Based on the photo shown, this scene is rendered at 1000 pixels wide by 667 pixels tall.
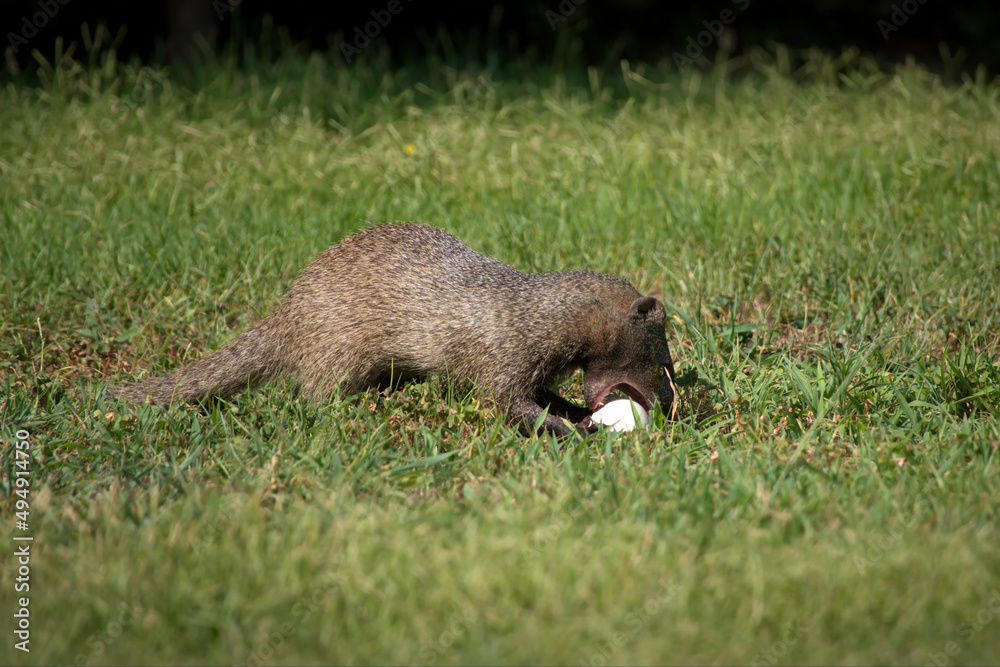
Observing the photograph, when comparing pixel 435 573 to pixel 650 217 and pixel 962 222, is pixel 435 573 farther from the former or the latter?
pixel 962 222

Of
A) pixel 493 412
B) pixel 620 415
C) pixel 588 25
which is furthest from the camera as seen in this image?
pixel 588 25

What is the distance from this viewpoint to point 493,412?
11.2 feet

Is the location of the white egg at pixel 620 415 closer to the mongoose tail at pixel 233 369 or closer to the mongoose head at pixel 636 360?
the mongoose head at pixel 636 360

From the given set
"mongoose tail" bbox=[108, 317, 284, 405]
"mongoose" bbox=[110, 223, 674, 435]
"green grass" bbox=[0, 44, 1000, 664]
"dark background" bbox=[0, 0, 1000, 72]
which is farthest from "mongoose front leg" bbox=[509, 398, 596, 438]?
"dark background" bbox=[0, 0, 1000, 72]

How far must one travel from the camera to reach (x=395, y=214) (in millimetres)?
5070

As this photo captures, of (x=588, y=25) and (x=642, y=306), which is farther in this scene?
(x=588, y=25)

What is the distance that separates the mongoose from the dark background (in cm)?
413

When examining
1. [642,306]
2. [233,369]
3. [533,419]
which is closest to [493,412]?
[533,419]

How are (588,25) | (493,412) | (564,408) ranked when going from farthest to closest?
1. (588,25)
2. (564,408)
3. (493,412)

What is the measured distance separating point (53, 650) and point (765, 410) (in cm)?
239

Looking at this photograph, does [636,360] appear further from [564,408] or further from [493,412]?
[493,412]

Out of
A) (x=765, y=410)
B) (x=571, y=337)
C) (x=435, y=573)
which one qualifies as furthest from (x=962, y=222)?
(x=435, y=573)

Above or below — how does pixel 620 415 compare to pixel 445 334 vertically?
below

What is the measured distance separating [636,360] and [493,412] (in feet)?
1.80
